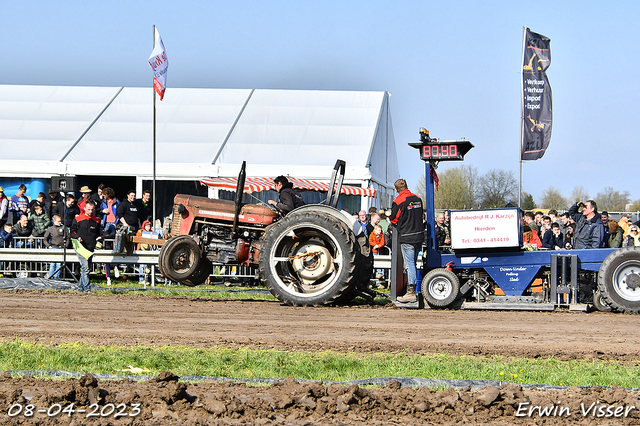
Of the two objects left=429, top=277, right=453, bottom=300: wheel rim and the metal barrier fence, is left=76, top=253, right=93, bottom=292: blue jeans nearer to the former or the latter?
the metal barrier fence

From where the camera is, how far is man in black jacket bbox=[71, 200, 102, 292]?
12422mm

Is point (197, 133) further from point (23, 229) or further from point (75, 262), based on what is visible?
point (75, 262)

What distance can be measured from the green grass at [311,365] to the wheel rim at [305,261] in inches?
138

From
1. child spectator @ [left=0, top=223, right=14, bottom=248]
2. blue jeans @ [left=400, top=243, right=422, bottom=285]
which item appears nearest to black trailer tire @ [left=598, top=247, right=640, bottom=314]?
blue jeans @ [left=400, top=243, right=422, bottom=285]

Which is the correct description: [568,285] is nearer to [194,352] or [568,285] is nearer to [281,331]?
[281,331]

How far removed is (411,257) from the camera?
10.2 m

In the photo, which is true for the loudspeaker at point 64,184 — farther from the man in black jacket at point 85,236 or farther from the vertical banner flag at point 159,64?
the vertical banner flag at point 159,64

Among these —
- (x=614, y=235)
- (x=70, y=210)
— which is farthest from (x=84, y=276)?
(x=614, y=235)

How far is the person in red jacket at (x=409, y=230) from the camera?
32.9 ft

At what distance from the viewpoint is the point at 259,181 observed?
16.4 m

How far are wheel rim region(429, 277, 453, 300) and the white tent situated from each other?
684cm

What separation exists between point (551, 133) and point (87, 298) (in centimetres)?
1038

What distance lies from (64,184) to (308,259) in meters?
6.03

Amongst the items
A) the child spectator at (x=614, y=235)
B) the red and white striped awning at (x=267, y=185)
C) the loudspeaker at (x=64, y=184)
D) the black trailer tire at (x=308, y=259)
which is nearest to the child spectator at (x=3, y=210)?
the loudspeaker at (x=64, y=184)
